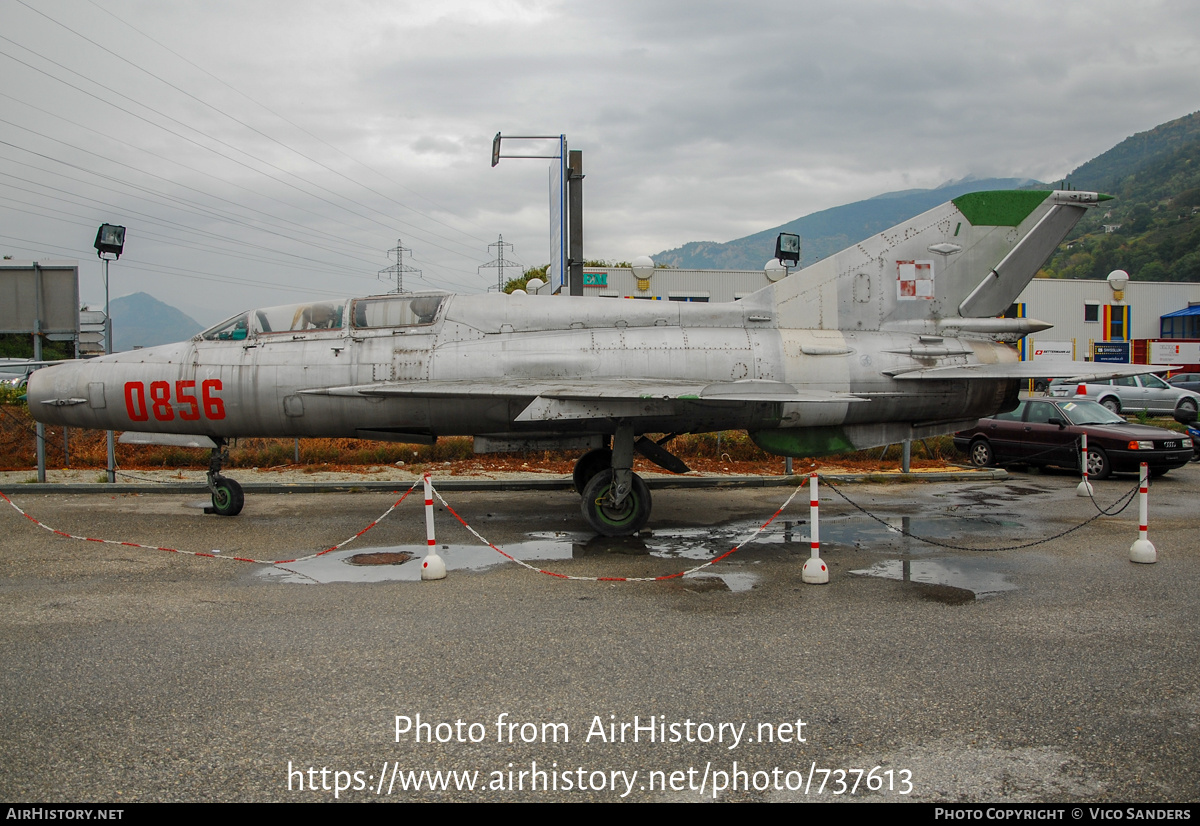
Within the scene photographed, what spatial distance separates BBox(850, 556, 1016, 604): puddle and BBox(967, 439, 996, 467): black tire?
8.47 m

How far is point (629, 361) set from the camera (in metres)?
9.33

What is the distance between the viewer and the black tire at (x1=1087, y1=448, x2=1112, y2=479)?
13670mm

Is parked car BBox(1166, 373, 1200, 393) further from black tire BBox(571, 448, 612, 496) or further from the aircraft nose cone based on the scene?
the aircraft nose cone

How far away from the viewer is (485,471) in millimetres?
15047

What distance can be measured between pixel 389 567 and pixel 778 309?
19.1 ft

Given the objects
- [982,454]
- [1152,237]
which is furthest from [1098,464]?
[1152,237]

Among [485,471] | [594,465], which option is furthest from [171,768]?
[485,471]

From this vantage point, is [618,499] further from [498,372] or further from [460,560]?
[498,372]

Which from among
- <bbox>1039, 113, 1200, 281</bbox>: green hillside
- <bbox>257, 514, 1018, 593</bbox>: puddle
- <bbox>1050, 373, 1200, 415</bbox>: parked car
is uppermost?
<bbox>1039, 113, 1200, 281</bbox>: green hillside

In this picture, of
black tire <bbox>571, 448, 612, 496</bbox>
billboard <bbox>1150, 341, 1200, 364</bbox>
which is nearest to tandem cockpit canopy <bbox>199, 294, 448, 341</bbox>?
black tire <bbox>571, 448, 612, 496</bbox>

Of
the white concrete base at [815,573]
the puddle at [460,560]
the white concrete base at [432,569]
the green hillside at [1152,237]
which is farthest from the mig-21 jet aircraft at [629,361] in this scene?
the green hillside at [1152,237]

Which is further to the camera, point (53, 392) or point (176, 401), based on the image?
point (53, 392)

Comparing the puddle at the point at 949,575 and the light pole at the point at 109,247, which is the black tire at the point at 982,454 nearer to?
the puddle at the point at 949,575

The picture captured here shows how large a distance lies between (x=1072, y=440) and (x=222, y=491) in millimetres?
14505
